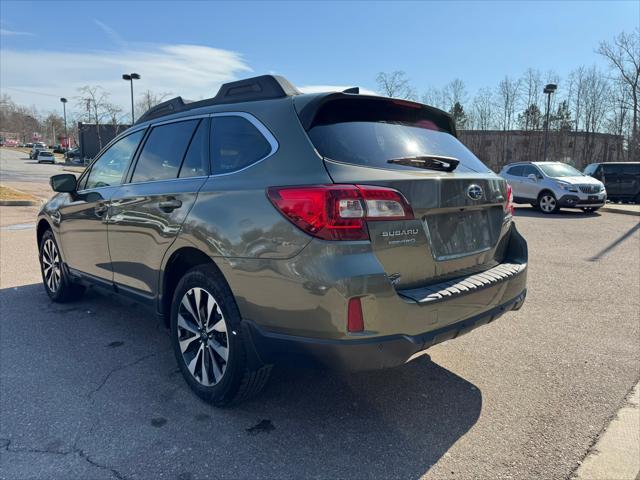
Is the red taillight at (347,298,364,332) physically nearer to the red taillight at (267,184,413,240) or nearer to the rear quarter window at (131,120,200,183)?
the red taillight at (267,184,413,240)

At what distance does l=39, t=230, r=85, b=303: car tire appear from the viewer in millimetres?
5145

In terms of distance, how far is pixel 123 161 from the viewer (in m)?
4.18

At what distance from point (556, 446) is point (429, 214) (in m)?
1.47

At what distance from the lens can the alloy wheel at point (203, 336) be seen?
9.70ft

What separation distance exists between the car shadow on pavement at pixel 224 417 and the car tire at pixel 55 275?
1133 millimetres

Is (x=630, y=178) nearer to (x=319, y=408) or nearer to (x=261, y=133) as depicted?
(x=319, y=408)

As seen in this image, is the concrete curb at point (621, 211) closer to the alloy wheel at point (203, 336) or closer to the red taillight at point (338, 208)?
the red taillight at point (338, 208)

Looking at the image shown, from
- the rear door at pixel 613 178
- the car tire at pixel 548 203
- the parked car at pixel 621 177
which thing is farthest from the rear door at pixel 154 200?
the rear door at pixel 613 178

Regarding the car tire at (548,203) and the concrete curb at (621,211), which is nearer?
the concrete curb at (621,211)

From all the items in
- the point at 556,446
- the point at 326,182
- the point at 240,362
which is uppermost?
the point at 326,182

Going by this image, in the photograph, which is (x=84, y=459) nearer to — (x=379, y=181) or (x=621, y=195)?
(x=379, y=181)

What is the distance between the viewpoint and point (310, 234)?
2.39 meters

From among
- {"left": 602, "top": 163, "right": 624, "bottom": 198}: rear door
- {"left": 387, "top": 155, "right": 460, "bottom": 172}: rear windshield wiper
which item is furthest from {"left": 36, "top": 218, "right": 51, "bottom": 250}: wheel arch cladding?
{"left": 602, "top": 163, "right": 624, "bottom": 198}: rear door

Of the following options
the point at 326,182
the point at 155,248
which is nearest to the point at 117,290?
the point at 155,248
